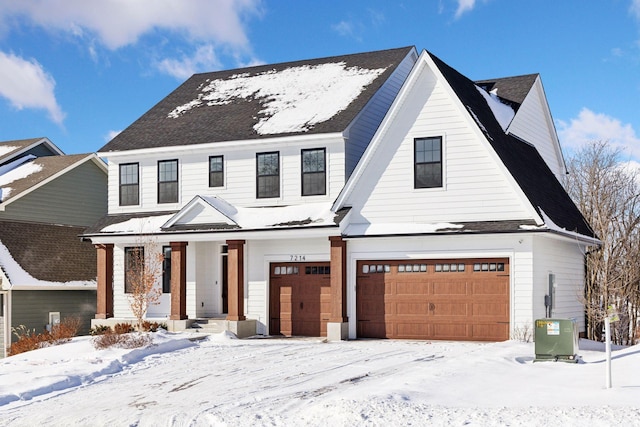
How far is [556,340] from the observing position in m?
18.5

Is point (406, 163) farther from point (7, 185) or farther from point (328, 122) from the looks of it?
point (7, 185)

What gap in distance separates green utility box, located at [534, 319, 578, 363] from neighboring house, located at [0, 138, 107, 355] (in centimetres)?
2118

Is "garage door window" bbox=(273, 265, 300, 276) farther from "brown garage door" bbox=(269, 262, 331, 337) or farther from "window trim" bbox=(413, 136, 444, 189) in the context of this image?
"window trim" bbox=(413, 136, 444, 189)

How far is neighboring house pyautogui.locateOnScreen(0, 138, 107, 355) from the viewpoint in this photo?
1283 inches

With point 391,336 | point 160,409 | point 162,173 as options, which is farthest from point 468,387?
point 162,173

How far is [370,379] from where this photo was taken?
54.0ft

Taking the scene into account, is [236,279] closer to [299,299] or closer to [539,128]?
[299,299]

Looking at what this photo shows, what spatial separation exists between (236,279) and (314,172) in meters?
4.53

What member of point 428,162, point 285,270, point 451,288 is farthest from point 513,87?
point 285,270

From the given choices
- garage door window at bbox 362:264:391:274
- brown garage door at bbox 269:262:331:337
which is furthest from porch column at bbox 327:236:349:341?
brown garage door at bbox 269:262:331:337

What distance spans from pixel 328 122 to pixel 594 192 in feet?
53.9

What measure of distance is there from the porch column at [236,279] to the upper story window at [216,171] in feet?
10.6

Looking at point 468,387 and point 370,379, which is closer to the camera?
point 468,387

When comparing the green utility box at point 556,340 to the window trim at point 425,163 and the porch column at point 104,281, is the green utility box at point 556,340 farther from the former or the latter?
the porch column at point 104,281
